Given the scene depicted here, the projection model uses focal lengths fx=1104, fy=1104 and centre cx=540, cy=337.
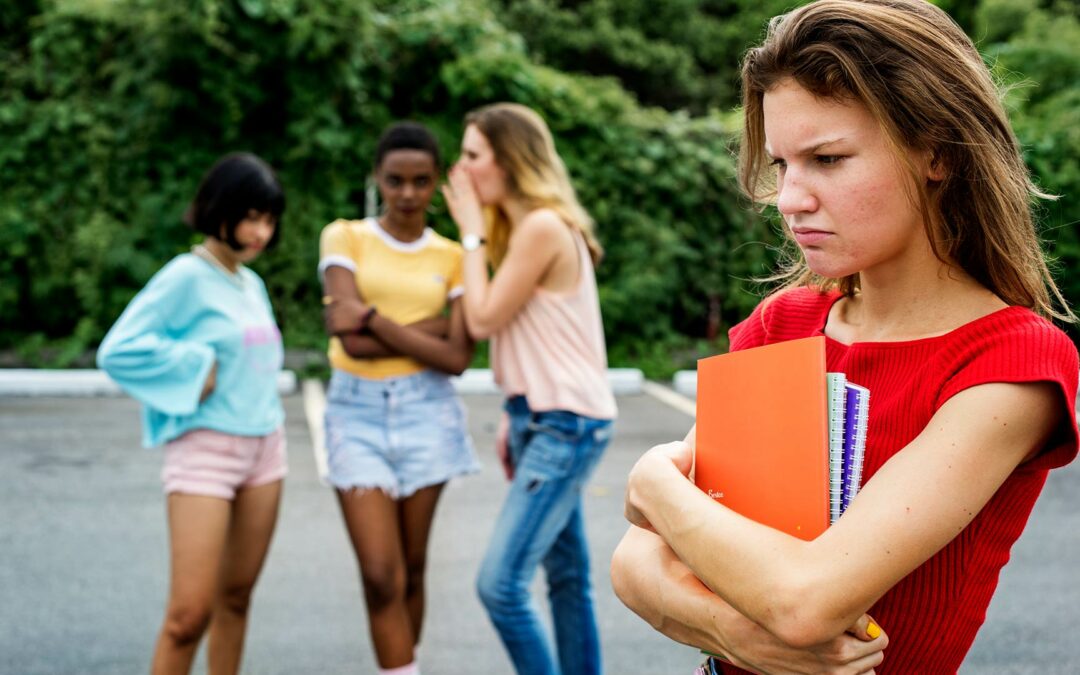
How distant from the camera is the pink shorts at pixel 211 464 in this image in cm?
334

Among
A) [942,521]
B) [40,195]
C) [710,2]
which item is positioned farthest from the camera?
[710,2]

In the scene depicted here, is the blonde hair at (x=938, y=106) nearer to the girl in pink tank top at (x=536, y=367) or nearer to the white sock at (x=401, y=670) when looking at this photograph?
the girl in pink tank top at (x=536, y=367)

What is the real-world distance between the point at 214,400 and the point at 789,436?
2.48 metres

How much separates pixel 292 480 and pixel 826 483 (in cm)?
587

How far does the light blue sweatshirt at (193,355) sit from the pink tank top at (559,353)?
2.58ft

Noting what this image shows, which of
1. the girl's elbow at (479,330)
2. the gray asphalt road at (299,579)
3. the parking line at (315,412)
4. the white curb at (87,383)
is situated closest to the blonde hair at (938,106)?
the girl's elbow at (479,330)

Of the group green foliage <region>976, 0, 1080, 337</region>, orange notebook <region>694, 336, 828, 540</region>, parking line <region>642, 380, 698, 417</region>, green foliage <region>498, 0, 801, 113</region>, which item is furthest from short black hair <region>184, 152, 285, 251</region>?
green foliage <region>498, 0, 801, 113</region>

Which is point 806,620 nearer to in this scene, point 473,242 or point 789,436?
point 789,436

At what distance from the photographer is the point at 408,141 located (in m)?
3.97

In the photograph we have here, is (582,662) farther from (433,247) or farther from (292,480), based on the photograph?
(292,480)

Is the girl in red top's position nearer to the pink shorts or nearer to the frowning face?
the frowning face

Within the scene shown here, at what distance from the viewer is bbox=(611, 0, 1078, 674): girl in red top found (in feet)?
4.25

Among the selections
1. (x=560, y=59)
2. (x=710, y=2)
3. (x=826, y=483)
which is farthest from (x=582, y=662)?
(x=710, y=2)

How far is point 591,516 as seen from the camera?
621cm
